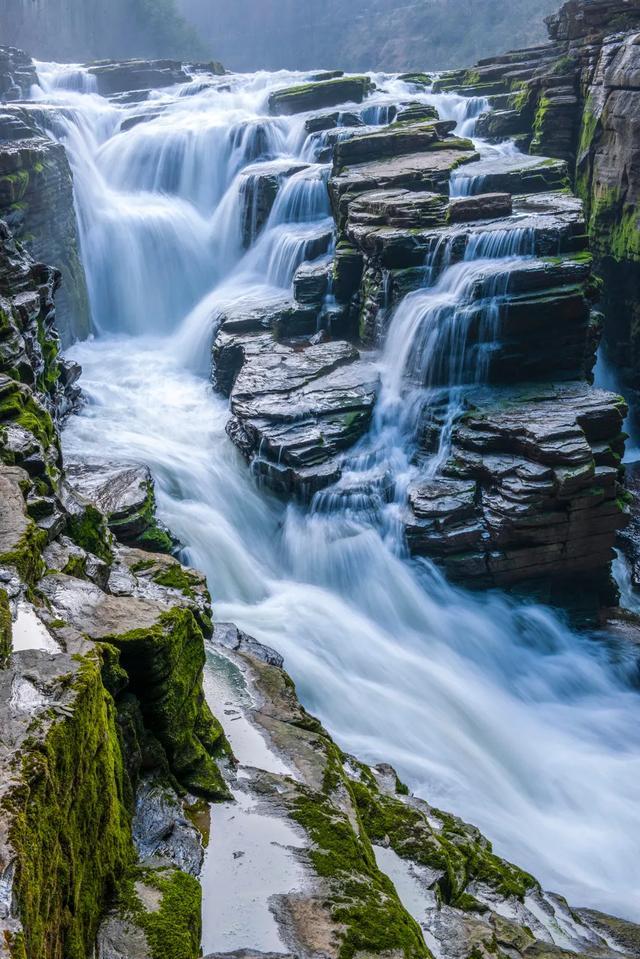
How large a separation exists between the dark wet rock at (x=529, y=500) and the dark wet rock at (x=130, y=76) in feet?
101

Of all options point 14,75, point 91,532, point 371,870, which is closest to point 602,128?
point 91,532

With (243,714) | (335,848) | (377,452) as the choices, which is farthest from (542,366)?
(335,848)

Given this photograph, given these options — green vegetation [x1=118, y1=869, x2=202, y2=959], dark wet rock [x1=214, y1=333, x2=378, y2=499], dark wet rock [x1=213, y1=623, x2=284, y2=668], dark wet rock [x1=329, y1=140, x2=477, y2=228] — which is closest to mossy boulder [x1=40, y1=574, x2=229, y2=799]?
green vegetation [x1=118, y1=869, x2=202, y2=959]

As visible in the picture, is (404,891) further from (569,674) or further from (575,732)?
(569,674)

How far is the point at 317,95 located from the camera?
29969 millimetres

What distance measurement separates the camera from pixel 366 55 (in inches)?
2562

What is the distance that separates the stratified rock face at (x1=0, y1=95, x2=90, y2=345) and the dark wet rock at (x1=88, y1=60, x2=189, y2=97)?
1530 cm

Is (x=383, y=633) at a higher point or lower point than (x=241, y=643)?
lower

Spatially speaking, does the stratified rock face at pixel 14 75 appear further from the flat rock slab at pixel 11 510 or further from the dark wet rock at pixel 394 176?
the flat rock slab at pixel 11 510

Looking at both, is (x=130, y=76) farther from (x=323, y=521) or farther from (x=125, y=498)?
(x=125, y=498)

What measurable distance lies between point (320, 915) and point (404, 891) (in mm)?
1189

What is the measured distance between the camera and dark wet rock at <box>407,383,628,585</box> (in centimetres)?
1281

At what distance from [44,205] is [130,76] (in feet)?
69.2

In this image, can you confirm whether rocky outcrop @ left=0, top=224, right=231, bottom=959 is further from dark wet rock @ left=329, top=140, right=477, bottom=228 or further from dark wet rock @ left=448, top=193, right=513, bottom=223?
dark wet rock @ left=329, top=140, right=477, bottom=228
